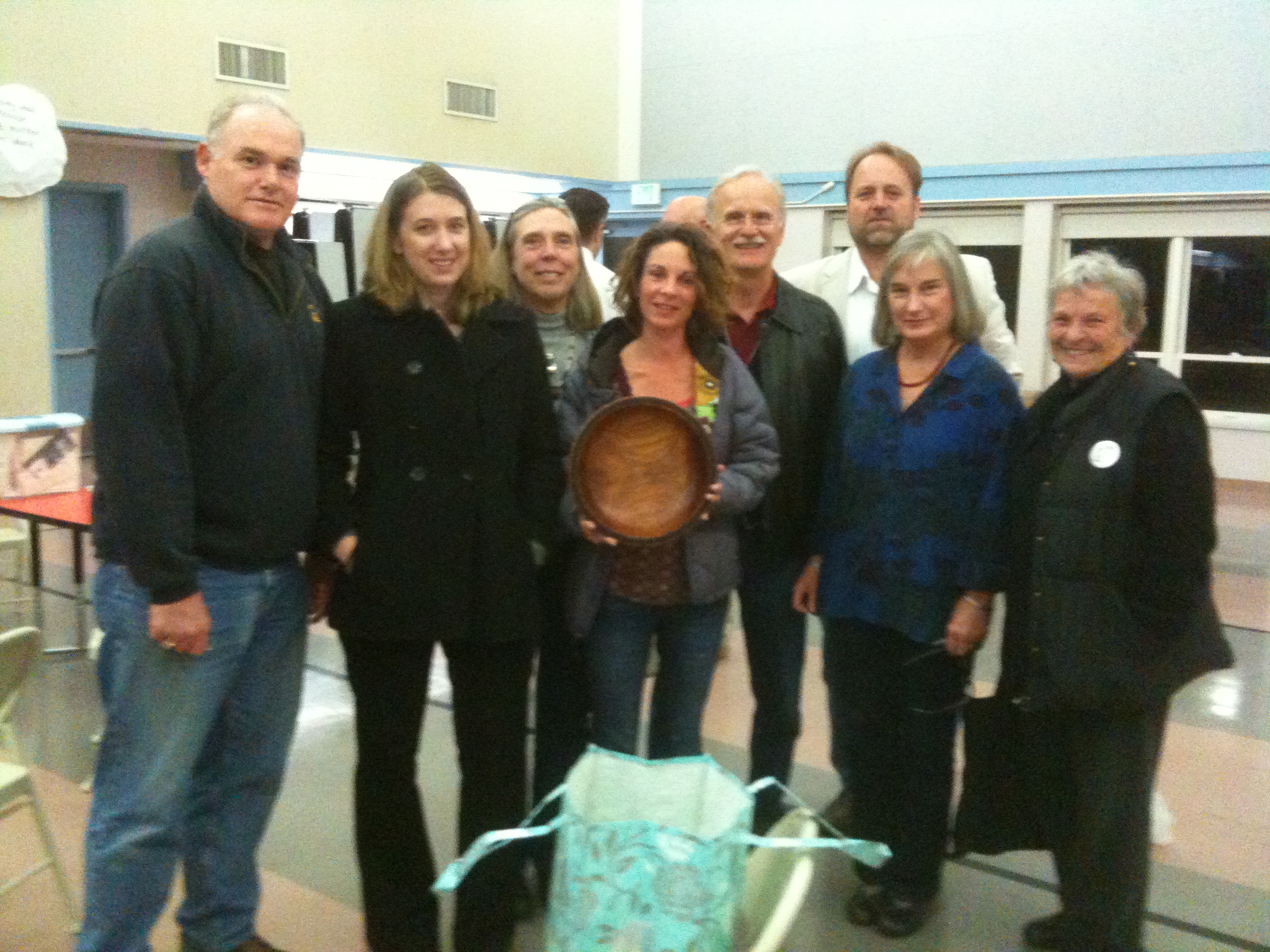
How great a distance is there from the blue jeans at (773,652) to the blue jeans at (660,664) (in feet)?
0.55

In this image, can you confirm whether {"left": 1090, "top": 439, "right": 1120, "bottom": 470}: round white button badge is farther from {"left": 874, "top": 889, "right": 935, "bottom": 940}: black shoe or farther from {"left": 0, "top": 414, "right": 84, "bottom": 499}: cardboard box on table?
{"left": 0, "top": 414, "right": 84, "bottom": 499}: cardboard box on table

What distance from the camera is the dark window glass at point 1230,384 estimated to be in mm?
8648

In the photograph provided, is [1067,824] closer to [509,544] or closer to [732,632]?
[509,544]

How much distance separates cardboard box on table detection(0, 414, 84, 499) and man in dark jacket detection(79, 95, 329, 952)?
276cm

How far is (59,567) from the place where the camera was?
18.9 feet

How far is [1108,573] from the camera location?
2.00m

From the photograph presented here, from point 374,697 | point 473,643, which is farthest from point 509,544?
point 374,697

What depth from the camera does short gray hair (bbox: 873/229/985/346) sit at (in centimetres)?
223

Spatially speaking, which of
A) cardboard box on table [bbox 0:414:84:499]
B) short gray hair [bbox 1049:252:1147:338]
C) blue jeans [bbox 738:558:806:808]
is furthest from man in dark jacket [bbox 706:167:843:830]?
cardboard box on table [bbox 0:414:84:499]

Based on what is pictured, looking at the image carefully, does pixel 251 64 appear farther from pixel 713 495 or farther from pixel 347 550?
pixel 713 495

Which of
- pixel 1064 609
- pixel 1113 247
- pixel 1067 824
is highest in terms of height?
pixel 1113 247

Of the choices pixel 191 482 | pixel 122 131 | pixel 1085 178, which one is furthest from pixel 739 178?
pixel 1085 178

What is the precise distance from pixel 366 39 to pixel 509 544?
310 inches

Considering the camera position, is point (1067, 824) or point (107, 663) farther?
point (1067, 824)
